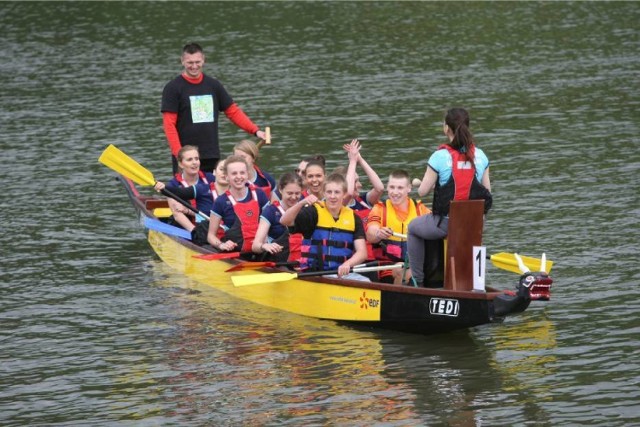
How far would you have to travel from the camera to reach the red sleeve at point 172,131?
16172mm

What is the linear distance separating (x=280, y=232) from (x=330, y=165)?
677 centimetres

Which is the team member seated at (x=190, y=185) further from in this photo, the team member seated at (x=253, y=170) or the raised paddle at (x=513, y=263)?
the raised paddle at (x=513, y=263)

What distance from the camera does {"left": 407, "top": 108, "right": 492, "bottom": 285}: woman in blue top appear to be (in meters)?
11.8

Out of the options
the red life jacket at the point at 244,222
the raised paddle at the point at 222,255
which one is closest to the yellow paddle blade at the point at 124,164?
the red life jacket at the point at 244,222

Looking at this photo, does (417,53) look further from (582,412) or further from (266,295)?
(582,412)

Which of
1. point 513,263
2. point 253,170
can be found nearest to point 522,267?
point 513,263

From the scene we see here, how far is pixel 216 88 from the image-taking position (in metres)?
16.6

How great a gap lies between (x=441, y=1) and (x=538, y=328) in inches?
1090

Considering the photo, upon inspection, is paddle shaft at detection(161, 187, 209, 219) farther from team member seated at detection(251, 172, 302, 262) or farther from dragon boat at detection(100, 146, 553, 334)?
team member seated at detection(251, 172, 302, 262)

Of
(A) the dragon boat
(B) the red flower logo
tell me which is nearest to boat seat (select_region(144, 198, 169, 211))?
(A) the dragon boat

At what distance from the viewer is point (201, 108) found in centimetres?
1642

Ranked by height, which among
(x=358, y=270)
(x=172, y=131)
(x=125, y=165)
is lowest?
(x=358, y=270)

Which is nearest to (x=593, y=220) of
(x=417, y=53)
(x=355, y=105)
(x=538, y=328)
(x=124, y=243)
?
(x=538, y=328)

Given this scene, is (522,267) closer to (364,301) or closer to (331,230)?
(364,301)
